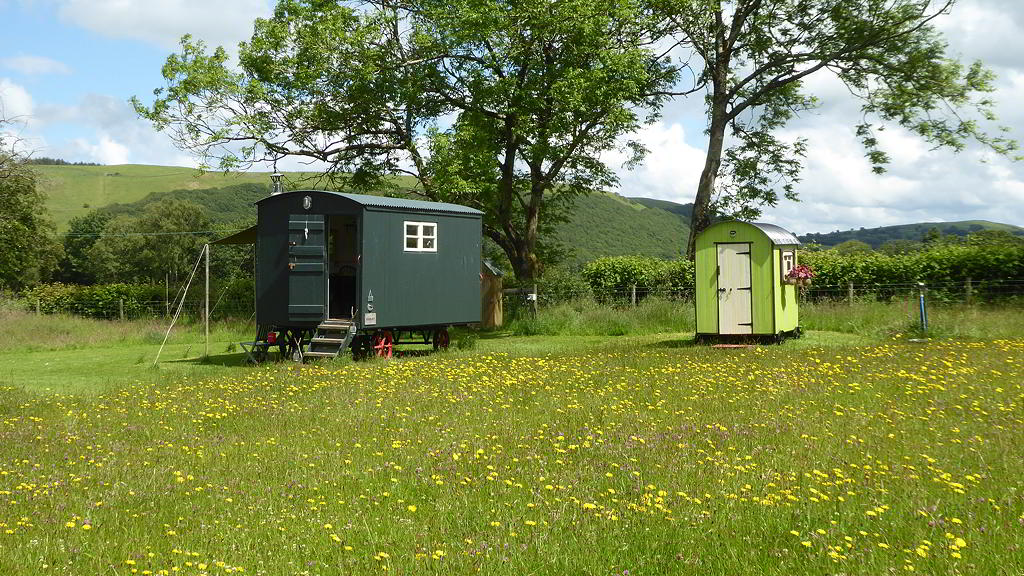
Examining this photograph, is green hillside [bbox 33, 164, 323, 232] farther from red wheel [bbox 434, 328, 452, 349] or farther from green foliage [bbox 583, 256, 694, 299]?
red wheel [bbox 434, 328, 452, 349]

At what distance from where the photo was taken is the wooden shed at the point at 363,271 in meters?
17.3

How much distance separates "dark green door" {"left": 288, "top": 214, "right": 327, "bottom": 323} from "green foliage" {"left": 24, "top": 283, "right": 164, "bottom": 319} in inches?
624

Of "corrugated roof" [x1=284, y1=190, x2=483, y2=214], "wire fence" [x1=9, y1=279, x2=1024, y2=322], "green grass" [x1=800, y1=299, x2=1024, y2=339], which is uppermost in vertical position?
"corrugated roof" [x1=284, y1=190, x2=483, y2=214]

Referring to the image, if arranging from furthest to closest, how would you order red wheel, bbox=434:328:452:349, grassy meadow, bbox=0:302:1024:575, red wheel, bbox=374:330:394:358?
Result: red wheel, bbox=434:328:452:349 → red wheel, bbox=374:330:394:358 → grassy meadow, bbox=0:302:1024:575

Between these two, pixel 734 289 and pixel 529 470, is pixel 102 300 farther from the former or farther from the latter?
pixel 529 470

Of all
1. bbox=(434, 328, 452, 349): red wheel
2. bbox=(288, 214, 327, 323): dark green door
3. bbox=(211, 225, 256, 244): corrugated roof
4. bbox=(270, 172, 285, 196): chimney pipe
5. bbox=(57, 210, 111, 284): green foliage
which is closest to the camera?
bbox=(288, 214, 327, 323): dark green door

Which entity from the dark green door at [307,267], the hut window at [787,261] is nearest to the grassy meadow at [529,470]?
the dark green door at [307,267]

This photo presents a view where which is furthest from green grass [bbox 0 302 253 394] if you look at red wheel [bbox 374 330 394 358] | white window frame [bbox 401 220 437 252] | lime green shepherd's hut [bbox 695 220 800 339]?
lime green shepherd's hut [bbox 695 220 800 339]

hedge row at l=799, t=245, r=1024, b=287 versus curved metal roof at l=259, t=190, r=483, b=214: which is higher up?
curved metal roof at l=259, t=190, r=483, b=214

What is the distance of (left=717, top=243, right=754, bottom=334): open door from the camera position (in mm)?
18297

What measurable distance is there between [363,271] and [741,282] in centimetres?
805

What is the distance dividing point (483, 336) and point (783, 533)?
19191mm

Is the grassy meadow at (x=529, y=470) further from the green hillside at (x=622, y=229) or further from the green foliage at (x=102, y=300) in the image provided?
the green hillside at (x=622, y=229)

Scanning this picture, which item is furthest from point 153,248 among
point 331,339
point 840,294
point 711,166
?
point 840,294
